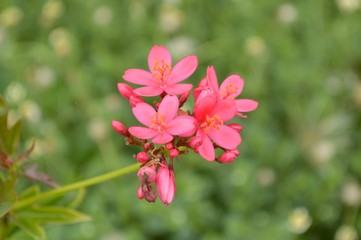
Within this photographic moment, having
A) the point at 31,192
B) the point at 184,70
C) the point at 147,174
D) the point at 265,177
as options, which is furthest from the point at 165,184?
the point at 265,177

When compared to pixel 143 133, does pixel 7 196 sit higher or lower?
lower

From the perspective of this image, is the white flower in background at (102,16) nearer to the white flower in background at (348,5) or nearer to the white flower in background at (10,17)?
the white flower in background at (10,17)

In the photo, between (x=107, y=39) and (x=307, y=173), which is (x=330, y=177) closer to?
(x=307, y=173)

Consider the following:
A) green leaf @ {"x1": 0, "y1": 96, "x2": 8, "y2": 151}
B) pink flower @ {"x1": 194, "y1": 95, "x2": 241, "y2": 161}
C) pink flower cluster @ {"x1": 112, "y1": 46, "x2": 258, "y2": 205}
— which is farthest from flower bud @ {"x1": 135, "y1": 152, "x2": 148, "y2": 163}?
green leaf @ {"x1": 0, "y1": 96, "x2": 8, "y2": 151}

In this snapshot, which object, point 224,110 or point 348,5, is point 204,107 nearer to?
point 224,110

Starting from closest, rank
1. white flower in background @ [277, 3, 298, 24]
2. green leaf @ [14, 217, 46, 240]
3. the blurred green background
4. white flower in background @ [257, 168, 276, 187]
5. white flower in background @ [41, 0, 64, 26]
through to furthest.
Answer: green leaf @ [14, 217, 46, 240] < the blurred green background < white flower in background @ [257, 168, 276, 187] < white flower in background @ [41, 0, 64, 26] < white flower in background @ [277, 3, 298, 24]

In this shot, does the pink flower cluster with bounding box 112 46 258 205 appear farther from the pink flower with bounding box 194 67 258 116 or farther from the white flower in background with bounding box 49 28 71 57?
the white flower in background with bounding box 49 28 71 57

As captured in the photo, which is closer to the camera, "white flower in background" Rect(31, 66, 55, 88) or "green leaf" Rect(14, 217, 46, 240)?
"green leaf" Rect(14, 217, 46, 240)
